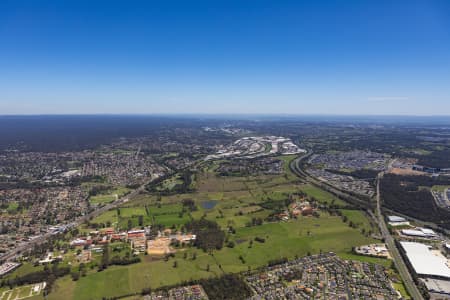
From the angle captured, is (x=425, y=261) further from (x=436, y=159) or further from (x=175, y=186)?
(x=436, y=159)

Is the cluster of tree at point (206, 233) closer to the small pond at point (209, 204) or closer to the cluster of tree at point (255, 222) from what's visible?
the cluster of tree at point (255, 222)

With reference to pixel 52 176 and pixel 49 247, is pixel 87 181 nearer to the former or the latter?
pixel 52 176

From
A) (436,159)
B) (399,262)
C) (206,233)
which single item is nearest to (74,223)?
(206,233)

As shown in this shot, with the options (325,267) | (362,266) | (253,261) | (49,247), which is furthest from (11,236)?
(362,266)

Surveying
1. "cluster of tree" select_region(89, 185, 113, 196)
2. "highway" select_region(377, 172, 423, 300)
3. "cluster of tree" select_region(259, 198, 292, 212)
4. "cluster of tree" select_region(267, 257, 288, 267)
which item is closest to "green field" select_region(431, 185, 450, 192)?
"highway" select_region(377, 172, 423, 300)

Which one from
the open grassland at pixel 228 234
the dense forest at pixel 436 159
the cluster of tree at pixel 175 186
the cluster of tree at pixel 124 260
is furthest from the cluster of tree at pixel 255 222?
the dense forest at pixel 436 159

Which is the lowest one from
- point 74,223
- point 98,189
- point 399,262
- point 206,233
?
point 399,262
